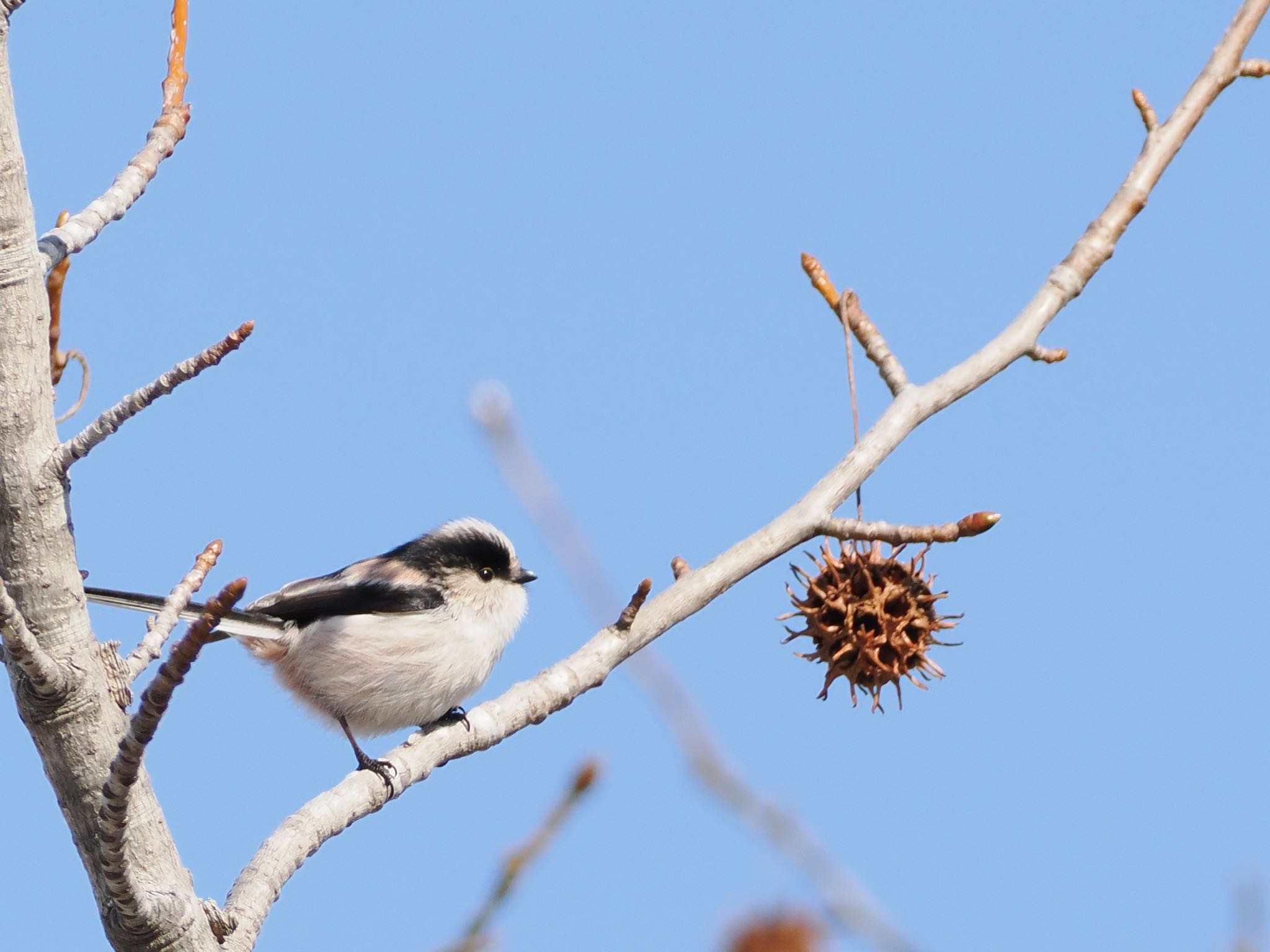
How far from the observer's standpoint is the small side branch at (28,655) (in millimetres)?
1987

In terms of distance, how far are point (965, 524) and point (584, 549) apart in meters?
0.99

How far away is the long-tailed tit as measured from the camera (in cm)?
494

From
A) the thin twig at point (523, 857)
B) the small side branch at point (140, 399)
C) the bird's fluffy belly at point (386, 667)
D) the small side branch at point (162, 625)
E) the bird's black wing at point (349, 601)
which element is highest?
the bird's black wing at point (349, 601)

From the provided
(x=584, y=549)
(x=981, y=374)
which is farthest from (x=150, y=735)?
(x=981, y=374)

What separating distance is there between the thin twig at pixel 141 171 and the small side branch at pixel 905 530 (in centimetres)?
177

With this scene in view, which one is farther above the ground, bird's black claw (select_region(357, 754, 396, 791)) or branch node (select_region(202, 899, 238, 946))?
bird's black claw (select_region(357, 754, 396, 791))

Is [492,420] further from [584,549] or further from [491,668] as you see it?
[491,668]

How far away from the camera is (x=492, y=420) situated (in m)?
2.50

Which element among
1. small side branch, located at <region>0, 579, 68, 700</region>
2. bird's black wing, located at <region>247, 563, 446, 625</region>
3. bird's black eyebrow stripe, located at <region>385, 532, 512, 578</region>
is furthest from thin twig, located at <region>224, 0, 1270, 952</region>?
bird's black eyebrow stripe, located at <region>385, 532, 512, 578</region>

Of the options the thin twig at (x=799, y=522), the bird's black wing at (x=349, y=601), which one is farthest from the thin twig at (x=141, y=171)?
the bird's black wing at (x=349, y=601)

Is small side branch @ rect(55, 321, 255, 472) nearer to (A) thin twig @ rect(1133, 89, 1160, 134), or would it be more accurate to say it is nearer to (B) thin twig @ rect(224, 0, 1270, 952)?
(B) thin twig @ rect(224, 0, 1270, 952)

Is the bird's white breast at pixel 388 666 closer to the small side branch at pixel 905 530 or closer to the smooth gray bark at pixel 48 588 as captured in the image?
the small side branch at pixel 905 530

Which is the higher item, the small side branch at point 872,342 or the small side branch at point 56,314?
the small side branch at point 56,314

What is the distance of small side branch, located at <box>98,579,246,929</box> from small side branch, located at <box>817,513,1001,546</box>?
1.53 m
